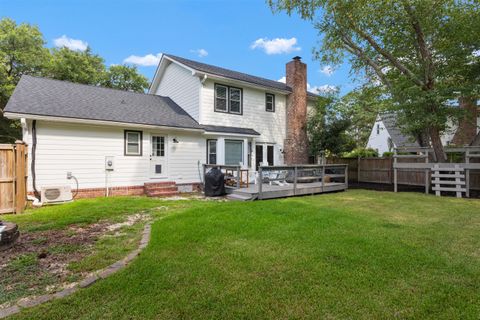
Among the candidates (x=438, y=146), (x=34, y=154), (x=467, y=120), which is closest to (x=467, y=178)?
(x=438, y=146)

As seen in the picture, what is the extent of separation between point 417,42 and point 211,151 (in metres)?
10.2

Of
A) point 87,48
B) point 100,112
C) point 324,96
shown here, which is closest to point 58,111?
point 100,112

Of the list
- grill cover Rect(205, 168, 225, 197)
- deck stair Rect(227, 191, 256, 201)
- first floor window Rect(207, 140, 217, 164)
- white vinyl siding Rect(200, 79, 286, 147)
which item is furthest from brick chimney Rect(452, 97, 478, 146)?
first floor window Rect(207, 140, 217, 164)

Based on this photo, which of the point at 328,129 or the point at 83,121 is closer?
the point at 83,121

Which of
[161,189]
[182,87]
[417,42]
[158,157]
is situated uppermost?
[417,42]

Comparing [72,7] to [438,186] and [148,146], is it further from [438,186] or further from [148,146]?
[438,186]

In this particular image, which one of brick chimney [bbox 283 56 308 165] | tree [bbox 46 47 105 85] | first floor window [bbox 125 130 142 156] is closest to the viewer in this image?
first floor window [bbox 125 130 142 156]

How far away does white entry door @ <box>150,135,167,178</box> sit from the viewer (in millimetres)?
10312

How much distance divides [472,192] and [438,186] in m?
1.60

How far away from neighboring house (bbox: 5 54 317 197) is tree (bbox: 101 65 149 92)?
522 inches

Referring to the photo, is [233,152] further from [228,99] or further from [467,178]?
[467,178]

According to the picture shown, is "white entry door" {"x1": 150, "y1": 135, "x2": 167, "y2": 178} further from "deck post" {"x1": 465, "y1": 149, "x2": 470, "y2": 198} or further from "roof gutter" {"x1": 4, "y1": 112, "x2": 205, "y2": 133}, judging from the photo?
"deck post" {"x1": 465, "y1": 149, "x2": 470, "y2": 198}

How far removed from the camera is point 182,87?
12.8 metres

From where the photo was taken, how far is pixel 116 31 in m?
17.5
